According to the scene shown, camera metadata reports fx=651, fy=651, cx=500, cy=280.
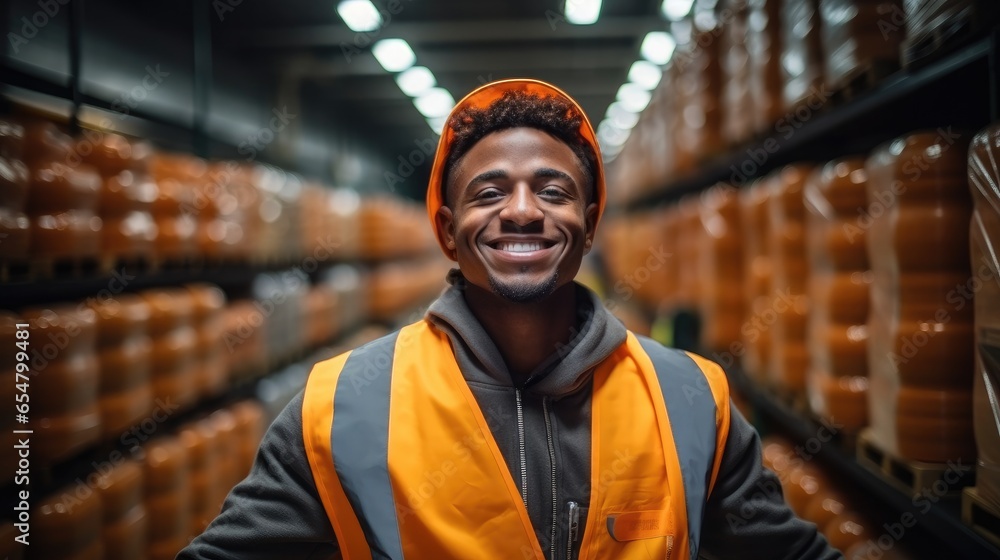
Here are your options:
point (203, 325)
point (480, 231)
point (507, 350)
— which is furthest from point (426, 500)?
point (203, 325)

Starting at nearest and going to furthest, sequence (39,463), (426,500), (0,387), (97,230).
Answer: (426,500), (0,387), (39,463), (97,230)

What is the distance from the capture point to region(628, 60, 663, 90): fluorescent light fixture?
860cm

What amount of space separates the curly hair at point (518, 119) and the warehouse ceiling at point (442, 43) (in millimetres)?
5547

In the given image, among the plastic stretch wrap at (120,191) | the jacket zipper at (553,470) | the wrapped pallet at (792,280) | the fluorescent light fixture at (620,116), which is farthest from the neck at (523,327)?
the fluorescent light fixture at (620,116)

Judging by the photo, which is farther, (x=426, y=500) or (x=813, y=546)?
(x=813, y=546)

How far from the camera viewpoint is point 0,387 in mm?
2699

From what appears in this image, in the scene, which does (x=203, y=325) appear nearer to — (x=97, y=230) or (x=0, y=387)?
(x=97, y=230)

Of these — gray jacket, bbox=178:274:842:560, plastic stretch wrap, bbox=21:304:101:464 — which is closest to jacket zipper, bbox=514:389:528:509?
gray jacket, bbox=178:274:842:560

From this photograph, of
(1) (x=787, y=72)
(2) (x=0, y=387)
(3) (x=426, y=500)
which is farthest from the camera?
(1) (x=787, y=72)

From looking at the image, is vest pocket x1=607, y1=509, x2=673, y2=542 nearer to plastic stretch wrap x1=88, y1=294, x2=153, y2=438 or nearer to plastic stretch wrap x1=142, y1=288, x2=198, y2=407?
plastic stretch wrap x1=88, y1=294, x2=153, y2=438

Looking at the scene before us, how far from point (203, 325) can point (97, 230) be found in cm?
134

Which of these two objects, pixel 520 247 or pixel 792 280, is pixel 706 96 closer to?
pixel 792 280

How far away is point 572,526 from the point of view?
62.4 inches

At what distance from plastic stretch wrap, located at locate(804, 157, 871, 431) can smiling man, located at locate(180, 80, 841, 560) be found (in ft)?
3.94
